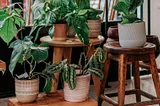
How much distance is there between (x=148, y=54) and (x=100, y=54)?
14.6 inches

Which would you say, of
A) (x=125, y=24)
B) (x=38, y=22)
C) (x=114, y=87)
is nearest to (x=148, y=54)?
(x=125, y=24)

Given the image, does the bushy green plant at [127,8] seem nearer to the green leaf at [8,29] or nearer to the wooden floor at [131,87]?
the green leaf at [8,29]

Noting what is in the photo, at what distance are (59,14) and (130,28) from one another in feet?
1.92

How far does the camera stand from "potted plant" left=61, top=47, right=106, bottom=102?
211 centimetres

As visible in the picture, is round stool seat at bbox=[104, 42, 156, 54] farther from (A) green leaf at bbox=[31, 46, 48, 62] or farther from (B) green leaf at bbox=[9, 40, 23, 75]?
(B) green leaf at bbox=[9, 40, 23, 75]

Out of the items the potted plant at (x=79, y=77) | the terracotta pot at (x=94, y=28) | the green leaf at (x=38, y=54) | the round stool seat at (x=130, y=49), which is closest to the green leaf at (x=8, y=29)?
the green leaf at (x=38, y=54)

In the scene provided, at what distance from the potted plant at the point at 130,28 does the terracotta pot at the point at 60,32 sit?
48cm

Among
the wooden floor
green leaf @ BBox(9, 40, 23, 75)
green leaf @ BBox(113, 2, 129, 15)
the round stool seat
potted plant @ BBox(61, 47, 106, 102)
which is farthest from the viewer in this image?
the wooden floor

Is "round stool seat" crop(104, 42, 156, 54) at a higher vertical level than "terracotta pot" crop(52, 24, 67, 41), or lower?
lower

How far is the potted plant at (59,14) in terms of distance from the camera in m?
2.31

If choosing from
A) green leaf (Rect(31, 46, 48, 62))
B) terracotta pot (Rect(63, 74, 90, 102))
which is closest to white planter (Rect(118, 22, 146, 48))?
terracotta pot (Rect(63, 74, 90, 102))

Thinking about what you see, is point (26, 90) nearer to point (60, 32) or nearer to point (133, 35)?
point (60, 32)

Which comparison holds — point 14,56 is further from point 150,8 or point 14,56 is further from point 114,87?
point 150,8

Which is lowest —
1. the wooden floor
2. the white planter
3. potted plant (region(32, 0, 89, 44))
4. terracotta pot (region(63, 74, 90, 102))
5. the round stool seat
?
the wooden floor
